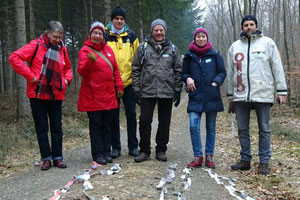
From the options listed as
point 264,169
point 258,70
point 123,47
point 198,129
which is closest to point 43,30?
point 123,47

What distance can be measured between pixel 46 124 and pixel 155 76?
1.99 m

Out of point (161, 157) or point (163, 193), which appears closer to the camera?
point (163, 193)

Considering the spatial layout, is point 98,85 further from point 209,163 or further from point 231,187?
point 231,187

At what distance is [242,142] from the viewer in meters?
4.94

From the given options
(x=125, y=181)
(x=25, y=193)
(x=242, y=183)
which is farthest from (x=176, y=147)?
(x=25, y=193)

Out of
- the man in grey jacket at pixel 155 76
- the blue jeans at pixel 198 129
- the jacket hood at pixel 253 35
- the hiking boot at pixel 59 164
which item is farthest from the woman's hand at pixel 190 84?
the hiking boot at pixel 59 164

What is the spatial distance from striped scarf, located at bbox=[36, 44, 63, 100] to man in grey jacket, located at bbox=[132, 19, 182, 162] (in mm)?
1260

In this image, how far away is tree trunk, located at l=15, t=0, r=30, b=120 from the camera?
9.02 meters

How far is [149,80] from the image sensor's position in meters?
4.92

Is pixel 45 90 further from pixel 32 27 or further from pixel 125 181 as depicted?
pixel 32 27

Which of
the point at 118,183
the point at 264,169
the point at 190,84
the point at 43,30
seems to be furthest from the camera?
the point at 43,30

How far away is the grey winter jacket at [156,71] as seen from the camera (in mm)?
4895

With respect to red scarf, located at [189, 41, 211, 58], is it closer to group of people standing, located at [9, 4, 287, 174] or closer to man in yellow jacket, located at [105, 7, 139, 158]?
group of people standing, located at [9, 4, 287, 174]

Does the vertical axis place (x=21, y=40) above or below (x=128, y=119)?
above
